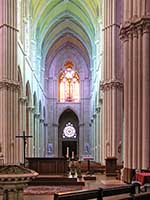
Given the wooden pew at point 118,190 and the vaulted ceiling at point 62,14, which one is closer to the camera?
the wooden pew at point 118,190

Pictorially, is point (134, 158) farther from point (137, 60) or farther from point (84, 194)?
point (84, 194)

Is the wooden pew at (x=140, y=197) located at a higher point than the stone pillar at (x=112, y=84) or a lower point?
lower

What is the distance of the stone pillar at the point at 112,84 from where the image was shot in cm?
2781

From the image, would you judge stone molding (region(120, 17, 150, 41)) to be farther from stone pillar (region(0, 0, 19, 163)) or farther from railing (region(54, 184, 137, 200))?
stone pillar (region(0, 0, 19, 163))

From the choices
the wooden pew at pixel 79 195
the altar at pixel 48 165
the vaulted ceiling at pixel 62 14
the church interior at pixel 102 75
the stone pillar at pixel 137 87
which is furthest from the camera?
the vaulted ceiling at pixel 62 14

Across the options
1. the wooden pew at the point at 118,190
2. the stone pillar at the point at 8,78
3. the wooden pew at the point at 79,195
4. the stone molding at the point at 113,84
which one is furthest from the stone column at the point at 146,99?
the stone pillar at the point at 8,78

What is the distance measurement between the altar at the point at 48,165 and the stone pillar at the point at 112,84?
12.8 feet

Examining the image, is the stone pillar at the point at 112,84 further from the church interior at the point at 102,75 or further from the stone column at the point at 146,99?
the stone column at the point at 146,99

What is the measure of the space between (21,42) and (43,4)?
9.84 meters

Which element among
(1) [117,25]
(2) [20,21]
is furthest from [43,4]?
(1) [117,25]

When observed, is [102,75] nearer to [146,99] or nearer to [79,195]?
[146,99]

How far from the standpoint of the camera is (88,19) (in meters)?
45.1

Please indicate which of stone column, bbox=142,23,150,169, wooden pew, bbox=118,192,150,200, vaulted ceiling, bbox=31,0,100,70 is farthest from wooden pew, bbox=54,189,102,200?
vaulted ceiling, bbox=31,0,100,70

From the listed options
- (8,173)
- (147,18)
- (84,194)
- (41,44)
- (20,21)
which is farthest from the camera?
(41,44)
